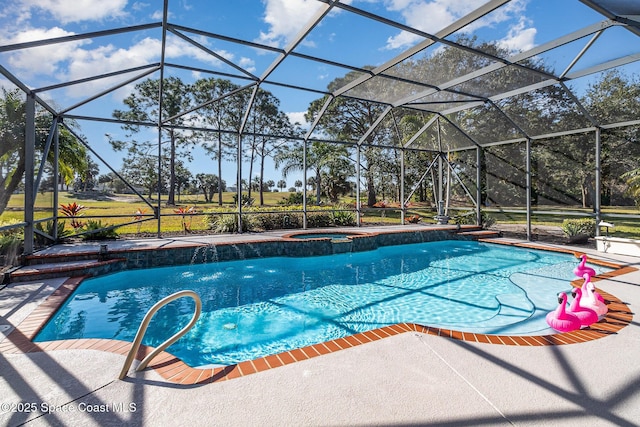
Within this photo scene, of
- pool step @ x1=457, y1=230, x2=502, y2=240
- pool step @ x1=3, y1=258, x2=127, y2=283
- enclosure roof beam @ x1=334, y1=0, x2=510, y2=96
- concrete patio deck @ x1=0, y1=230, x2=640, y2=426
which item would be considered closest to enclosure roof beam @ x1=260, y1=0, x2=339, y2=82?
enclosure roof beam @ x1=334, y1=0, x2=510, y2=96

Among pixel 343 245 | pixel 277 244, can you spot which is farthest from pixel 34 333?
pixel 343 245

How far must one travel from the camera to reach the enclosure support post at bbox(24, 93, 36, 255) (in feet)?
18.0

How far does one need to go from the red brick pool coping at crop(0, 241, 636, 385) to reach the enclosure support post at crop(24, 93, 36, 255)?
2882mm

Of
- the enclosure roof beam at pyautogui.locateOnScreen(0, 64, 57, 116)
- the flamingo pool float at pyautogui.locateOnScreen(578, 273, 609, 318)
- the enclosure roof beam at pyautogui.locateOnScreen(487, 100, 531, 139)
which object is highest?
the enclosure roof beam at pyautogui.locateOnScreen(487, 100, 531, 139)

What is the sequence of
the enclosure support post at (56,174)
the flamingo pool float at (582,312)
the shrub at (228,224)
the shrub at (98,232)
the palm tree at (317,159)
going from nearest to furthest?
the flamingo pool float at (582,312) → the enclosure support post at (56,174) → the shrub at (98,232) → the shrub at (228,224) → the palm tree at (317,159)

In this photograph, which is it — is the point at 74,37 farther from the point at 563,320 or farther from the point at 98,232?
the point at 563,320

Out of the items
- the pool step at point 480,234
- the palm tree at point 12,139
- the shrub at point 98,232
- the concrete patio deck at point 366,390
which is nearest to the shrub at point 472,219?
the pool step at point 480,234

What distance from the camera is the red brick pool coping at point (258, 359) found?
2.22m

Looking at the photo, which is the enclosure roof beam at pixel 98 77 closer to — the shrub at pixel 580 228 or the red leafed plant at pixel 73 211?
the red leafed plant at pixel 73 211

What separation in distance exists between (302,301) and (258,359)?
2.59 m

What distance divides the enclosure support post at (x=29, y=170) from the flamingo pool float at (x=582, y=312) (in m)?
8.16

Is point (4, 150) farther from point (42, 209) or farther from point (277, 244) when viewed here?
point (277, 244)

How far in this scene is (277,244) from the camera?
7953 millimetres

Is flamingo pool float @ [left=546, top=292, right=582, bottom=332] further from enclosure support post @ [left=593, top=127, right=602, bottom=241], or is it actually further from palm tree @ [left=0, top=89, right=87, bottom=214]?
palm tree @ [left=0, top=89, right=87, bottom=214]
